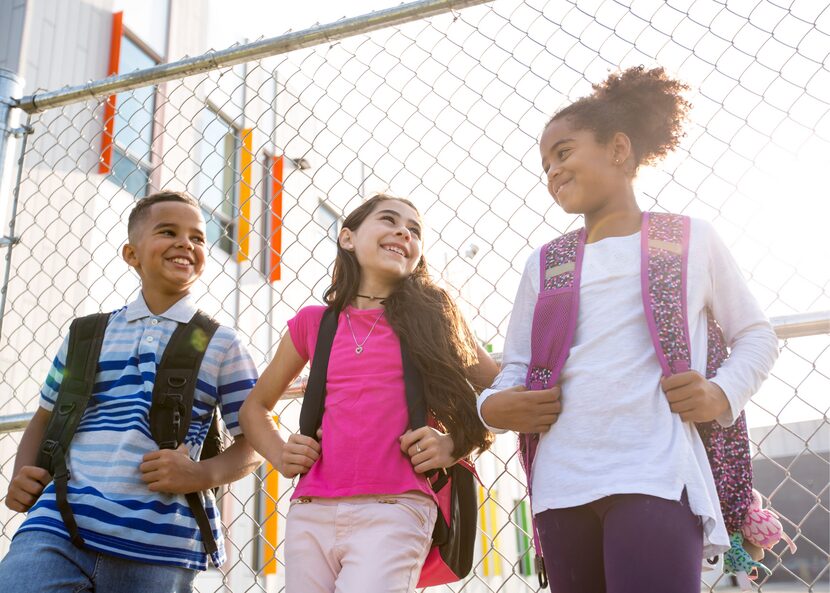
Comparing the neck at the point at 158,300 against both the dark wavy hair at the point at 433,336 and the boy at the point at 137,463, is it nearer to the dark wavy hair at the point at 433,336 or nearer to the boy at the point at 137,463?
the boy at the point at 137,463

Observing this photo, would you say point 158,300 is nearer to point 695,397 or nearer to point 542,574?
point 542,574

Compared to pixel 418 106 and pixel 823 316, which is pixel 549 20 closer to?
pixel 418 106

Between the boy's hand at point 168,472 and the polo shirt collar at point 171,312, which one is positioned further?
the polo shirt collar at point 171,312

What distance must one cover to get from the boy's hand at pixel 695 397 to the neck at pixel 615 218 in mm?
463

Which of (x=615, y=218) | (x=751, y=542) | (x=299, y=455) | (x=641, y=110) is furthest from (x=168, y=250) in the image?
(x=751, y=542)

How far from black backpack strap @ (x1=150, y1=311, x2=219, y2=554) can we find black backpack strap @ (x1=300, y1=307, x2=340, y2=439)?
32cm

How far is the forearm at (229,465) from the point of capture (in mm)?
2061

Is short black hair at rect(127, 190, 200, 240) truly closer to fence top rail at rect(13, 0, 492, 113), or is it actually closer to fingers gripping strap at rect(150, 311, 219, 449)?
fingers gripping strap at rect(150, 311, 219, 449)

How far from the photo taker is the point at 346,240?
242 centimetres

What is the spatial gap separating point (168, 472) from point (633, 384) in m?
1.16

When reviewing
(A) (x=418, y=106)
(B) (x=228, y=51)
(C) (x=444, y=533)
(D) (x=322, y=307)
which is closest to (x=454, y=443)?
(C) (x=444, y=533)

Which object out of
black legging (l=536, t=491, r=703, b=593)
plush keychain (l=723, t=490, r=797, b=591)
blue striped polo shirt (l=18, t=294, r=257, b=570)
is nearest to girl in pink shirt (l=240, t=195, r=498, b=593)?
blue striped polo shirt (l=18, t=294, r=257, b=570)

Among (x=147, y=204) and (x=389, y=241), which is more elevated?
(x=147, y=204)

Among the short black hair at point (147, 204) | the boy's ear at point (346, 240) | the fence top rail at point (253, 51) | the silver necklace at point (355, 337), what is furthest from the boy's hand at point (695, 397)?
the short black hair at point (147, 204)
